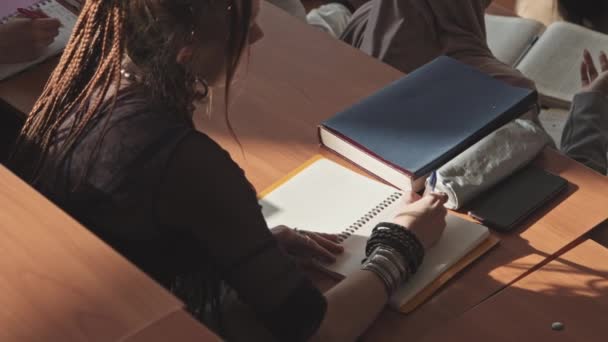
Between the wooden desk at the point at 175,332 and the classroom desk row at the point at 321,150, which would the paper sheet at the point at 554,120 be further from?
the wooden desk at the point at 175,332

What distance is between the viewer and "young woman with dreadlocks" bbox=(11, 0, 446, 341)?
116 centimetres

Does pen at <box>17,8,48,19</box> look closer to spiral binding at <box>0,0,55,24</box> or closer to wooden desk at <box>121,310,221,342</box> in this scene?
spiral binding at <box>0,0,55,24</box>

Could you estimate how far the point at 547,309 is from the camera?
1318 millimetres

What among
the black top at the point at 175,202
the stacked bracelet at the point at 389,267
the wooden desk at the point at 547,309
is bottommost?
the wooden desk at the point at 547,309

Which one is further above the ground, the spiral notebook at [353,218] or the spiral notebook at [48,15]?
the spiral notebook at [48,15]

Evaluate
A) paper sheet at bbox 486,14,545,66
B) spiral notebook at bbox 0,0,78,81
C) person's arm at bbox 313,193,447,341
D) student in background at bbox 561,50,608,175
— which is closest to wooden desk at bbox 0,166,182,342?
person's arm at bbox 313,193,447,341

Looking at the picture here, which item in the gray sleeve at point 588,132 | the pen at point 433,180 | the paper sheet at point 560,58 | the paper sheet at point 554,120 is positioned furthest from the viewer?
the paper sheet at point 560,58

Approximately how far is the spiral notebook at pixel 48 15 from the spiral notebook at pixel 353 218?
62 cm

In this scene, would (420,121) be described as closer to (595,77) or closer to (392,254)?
(392,254)

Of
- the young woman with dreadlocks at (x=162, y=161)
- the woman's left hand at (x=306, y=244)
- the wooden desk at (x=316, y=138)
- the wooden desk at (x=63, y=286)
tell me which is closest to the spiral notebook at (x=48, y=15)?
the wooden desk at (x=316, y=138)

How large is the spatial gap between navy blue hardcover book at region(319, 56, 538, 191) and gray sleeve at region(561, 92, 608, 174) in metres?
0.22

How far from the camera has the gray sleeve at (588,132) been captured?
5.97 ft

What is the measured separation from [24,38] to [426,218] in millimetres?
940

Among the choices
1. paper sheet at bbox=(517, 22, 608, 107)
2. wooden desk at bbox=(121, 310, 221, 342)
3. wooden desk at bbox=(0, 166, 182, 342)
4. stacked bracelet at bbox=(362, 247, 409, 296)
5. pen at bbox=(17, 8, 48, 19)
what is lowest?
paper sheet at bbox=(517, 22, 608, 107)
